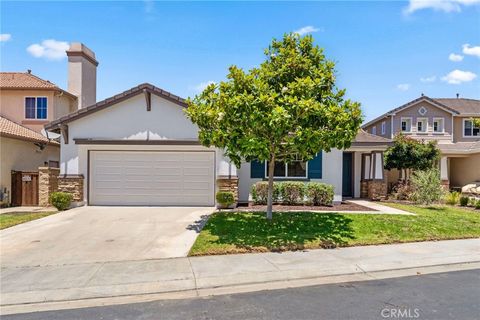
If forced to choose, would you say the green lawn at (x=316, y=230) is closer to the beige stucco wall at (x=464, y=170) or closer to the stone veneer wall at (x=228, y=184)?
the stone veneer wall at (x=228, y=184)

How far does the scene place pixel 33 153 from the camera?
18453 millimetres

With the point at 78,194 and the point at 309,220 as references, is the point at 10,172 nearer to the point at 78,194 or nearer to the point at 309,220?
the point at 78,194

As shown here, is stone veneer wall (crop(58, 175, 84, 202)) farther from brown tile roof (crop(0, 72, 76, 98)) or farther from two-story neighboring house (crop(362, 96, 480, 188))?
two-story neighboring house (crop(362, 96, 480, 188))

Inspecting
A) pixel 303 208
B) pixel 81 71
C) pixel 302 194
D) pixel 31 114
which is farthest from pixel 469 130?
pixel 31 114

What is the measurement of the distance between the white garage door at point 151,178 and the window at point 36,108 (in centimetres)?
801

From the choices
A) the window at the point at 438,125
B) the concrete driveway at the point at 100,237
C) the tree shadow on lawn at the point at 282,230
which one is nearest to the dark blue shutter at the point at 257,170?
the concrete driveway at the point at 100,237

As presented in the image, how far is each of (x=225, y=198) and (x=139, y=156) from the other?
4191mm

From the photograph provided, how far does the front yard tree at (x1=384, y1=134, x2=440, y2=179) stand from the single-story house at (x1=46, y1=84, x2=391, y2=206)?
30.7 feet

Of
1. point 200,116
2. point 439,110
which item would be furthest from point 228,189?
point 439,110

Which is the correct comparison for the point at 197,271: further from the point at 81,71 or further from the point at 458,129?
Answer: the point at 458,129

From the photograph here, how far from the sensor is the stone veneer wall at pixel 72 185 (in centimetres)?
1491

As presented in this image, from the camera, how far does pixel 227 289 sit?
6203 millimetres

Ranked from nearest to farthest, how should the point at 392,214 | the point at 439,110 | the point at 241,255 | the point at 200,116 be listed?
the point at 241,255, the point at 200,116, the point at 392,214, the point at 439,110

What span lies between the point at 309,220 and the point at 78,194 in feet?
31.0
